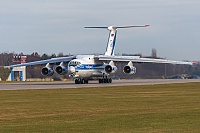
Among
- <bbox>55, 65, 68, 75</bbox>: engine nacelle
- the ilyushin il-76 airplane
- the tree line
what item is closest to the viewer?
the ilyushin il-76 airplane

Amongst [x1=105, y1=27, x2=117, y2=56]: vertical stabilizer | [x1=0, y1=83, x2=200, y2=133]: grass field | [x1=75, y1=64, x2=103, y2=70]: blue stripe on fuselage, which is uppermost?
[x1=105, y1=27, x2=117, y2=56]: vertical stabilizer

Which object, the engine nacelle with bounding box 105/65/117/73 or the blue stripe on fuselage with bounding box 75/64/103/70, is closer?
the blue stripe on fuselage with bounding box 75/64/103/70

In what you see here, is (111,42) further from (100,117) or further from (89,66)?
(100,117)

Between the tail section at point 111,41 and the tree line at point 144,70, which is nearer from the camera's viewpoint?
the tail section at point 111,41

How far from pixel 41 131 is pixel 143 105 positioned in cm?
1016

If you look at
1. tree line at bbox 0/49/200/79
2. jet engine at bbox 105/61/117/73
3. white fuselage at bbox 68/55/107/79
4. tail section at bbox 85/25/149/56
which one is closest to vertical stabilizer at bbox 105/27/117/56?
tail section at bbox 85/25/149/56

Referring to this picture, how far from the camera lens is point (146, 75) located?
102 metres

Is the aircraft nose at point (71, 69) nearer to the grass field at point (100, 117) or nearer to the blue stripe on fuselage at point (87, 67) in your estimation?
the blue stripe on fuselage at point (87, 67)

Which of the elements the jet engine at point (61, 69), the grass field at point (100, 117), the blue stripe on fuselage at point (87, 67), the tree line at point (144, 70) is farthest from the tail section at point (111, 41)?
the grass field at point (100, 117)

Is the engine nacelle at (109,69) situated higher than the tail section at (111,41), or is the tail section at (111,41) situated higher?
the tail section at (111,41)

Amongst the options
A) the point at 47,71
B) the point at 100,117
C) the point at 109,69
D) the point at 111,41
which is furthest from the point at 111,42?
the point at 100,117

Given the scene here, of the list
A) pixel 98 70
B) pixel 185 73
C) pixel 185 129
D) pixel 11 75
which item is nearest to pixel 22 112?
pixel 185 129

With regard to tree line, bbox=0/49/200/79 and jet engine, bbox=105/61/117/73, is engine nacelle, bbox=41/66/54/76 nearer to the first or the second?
jet engine, bbox=105/61/117/73

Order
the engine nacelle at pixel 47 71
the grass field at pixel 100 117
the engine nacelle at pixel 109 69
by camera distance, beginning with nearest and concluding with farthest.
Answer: the grass field at pixel 100 117 → the engine nacelle at pixel 47 71 → the engine nacelle at pixel 109 69
